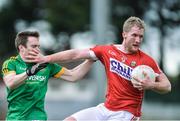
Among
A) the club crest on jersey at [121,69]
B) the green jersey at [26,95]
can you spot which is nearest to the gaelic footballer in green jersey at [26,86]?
the green jersey at [26,95]

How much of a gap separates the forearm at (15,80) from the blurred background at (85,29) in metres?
16.2

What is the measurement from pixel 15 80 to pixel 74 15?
33.2 meters

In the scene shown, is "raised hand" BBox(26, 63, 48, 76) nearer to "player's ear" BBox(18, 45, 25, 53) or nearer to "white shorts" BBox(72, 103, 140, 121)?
"player's ear" BBox(18, 45, 25, 53)

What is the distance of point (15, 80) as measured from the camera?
9555mm

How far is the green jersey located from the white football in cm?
137

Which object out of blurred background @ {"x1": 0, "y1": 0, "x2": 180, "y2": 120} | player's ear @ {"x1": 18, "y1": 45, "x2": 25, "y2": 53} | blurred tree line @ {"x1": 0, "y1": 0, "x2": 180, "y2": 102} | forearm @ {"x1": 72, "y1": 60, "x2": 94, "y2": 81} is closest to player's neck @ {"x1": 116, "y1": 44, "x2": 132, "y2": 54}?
forearm @ {"x1": 72, "y1": 60, "x2": 94, "y2": 81}

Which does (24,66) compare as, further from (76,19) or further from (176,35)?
(76,19)

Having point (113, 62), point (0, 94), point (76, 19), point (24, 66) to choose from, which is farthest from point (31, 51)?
point (76, 19)

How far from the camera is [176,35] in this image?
38188 mm

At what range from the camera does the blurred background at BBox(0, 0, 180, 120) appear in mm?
34219

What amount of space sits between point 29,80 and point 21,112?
0.47 m

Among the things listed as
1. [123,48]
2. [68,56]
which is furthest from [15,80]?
[123,48]

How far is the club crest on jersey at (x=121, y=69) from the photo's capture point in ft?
32.0

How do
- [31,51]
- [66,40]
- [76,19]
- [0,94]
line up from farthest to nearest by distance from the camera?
[66,40], [76,19], [0,94], [31,51]
